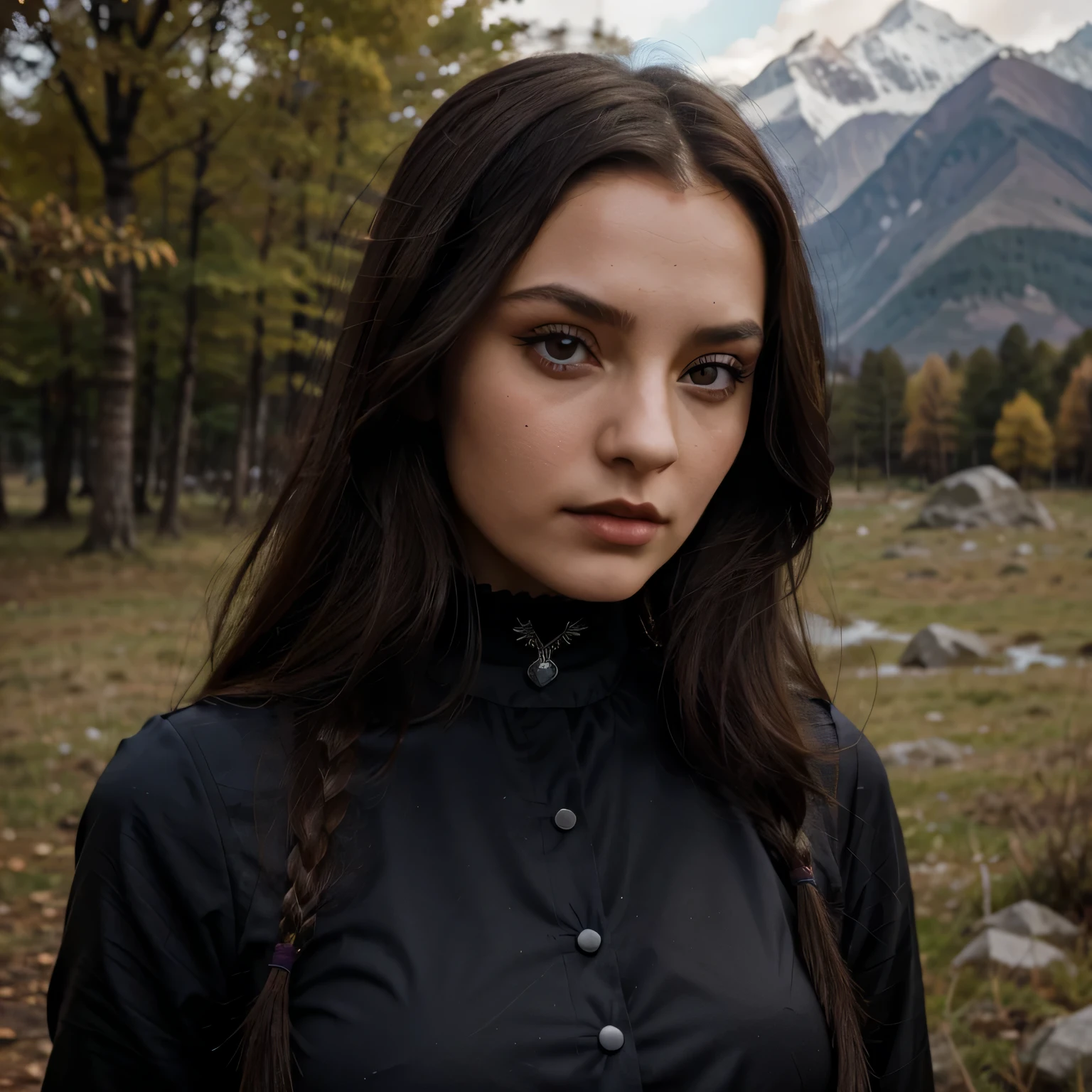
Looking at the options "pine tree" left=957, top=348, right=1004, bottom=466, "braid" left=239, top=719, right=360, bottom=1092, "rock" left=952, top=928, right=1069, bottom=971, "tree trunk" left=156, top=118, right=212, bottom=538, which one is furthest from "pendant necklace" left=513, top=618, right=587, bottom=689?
"tree trunk" left=156, top=118, right=212, bottom=538

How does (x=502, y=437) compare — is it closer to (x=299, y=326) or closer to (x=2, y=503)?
(x=299, y=326)

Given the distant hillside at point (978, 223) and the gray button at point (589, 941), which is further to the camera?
the distant hillside at point (978, 223)

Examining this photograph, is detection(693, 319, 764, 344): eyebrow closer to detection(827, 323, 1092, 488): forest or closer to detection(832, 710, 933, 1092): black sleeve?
detection(832, 710, 933, 1092): black sleeve

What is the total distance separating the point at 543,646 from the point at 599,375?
38 cm

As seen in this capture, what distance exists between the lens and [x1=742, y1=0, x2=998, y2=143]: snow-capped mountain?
12.2 feet

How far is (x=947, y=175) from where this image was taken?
13.1 ft

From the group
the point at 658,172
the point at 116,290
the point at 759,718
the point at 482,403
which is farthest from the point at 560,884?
the point at 116,290

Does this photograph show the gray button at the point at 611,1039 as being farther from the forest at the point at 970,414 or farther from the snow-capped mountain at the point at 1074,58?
the snow-capped mountain at the point at 1074,58

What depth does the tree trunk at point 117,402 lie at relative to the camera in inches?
196

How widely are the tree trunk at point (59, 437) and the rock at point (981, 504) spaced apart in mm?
3696

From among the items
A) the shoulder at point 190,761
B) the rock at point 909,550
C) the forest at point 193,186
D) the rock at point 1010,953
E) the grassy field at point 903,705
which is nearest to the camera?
the shoulder at point 190,761

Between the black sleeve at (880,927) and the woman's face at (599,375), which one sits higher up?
the woman's face at (599,375)

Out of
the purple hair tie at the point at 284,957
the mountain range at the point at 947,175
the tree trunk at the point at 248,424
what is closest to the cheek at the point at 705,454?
the purple hair tie at the point at 284,957

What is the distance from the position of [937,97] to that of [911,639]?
1947 millimetres
